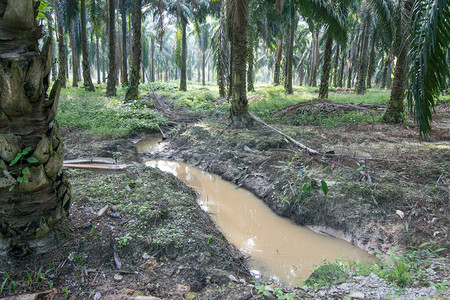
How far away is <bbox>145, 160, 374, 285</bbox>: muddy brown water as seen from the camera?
13.7 ft

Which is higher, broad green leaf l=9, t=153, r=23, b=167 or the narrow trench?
broad green leaf l=9, t=153, r=23, b=167

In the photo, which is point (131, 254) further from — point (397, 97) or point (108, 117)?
point (397, 97)

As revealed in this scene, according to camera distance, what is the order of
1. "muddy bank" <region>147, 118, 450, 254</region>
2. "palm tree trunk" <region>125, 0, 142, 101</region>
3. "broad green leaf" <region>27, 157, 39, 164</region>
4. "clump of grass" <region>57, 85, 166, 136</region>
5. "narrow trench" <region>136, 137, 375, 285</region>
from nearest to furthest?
"broad green leaf" <region>27, 157, 39, 164</region>
"narrow trench" <region>136, 137, 375, 285</region>
"muddy bank" <region>147, 118, 450, 254</region>
"clump of grass" <region>57, 85, 166, 136</region>
"palm tree trunk" <region>125, 0, 142, 101</region>

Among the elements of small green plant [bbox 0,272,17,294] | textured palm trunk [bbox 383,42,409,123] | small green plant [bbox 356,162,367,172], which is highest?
textured palm trunk [bbox 383,42,409,123]

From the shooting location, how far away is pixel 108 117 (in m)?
10.5

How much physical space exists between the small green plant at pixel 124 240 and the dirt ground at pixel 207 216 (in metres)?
0.01

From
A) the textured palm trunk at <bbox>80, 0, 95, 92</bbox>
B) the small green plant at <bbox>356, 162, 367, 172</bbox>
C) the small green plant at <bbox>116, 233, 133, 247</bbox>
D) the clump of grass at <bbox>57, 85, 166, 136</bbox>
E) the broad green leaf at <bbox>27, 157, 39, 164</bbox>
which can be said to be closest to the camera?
the broad green leaf at <bbox>27, 157, 39, 164</bbox>

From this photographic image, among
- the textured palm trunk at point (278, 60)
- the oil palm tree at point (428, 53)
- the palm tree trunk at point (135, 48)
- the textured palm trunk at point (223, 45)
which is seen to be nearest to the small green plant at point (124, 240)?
the oil palm tree at point (428, 53)

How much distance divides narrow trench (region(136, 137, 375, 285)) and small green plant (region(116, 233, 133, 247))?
1640 mm

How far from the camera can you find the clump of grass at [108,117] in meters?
A: 9.35

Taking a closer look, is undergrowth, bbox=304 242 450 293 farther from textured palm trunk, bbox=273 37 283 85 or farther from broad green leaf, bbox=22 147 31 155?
textured palm trunk, bbox=273 37 283 85

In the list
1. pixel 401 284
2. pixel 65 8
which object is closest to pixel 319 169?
pixel 401 284

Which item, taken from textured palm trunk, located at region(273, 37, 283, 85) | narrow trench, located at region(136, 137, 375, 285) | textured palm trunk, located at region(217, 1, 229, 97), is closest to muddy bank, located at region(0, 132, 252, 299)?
narrow trench, located at region(136, 137, 375, 285)

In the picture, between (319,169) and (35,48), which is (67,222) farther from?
(319,169)
